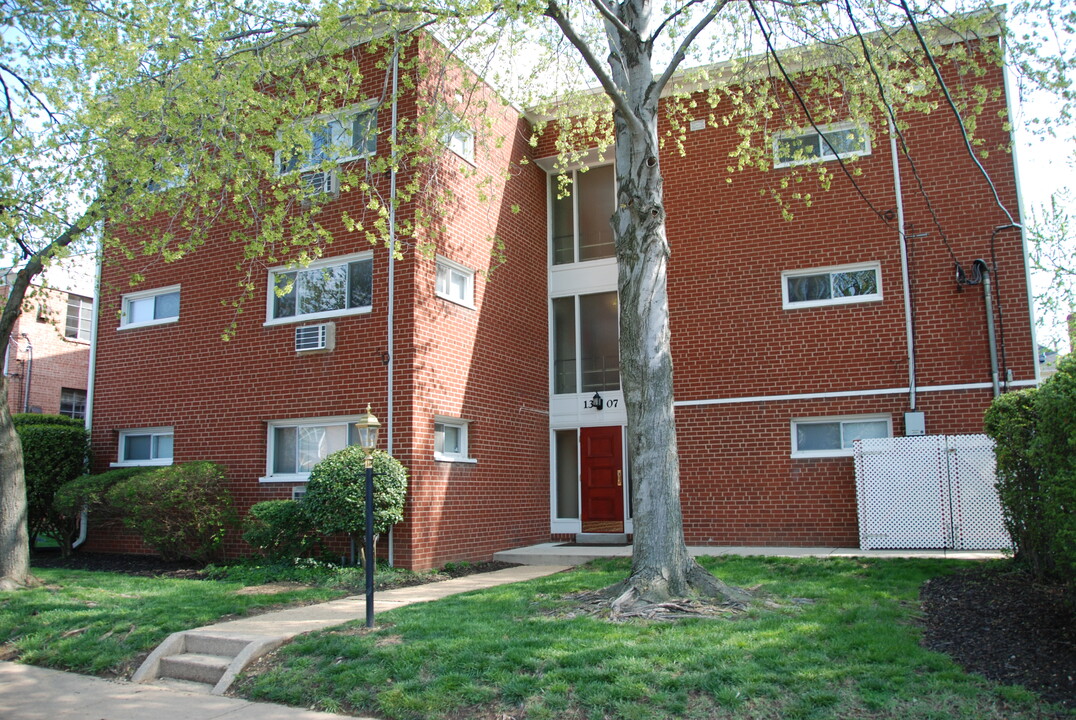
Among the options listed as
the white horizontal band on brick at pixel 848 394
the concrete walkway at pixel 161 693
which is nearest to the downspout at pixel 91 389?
the concrete walkway at pixel 161 693

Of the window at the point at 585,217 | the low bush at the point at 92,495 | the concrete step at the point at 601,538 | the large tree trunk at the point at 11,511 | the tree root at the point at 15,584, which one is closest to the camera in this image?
the tree root at the point at 15,584

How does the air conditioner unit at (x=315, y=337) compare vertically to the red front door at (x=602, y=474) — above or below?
above

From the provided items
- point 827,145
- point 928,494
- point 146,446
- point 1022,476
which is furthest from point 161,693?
point 827,145

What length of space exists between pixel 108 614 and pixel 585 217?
10.4 m

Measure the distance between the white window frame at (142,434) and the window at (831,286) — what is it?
10194mm

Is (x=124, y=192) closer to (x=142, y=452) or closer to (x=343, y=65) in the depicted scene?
(x=343, y=65)

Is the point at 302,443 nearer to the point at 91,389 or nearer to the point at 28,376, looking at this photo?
the point at 91,389

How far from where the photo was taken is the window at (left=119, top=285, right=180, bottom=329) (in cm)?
1387

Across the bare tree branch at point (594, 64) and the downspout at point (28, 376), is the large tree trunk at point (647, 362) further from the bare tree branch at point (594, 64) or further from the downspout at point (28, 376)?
the downspout at point (28, 376)

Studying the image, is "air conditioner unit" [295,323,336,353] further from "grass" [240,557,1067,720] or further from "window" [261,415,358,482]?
"grass" [240,557,1067,720]

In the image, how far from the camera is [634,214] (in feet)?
27.5

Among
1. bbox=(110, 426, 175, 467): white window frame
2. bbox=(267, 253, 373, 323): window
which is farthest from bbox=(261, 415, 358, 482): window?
bbox=(110, 426, 175, 467): white window frame

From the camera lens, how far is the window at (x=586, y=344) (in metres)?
14.8

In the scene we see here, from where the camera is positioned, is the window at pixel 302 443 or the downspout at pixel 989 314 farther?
the window at pixel 302 443
